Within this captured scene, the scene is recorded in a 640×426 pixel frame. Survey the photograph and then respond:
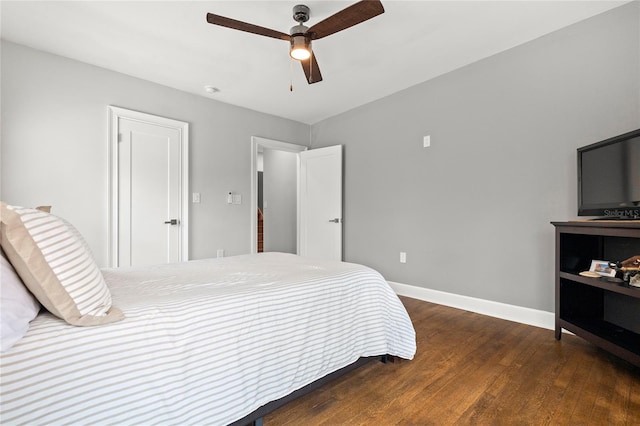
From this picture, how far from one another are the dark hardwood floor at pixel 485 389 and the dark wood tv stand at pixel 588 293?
0.19 metres

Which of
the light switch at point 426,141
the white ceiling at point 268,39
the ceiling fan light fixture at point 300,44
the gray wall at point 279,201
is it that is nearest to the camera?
the ceiling fan light fixture at point 300,44

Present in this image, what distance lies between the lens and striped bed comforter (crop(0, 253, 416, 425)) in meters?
0.87

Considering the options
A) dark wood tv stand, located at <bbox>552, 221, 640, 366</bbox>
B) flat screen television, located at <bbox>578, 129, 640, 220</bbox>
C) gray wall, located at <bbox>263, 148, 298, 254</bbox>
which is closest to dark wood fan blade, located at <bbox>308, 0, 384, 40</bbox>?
flat screen television, located at <bbox>578, 129, 640, 220</bbox>

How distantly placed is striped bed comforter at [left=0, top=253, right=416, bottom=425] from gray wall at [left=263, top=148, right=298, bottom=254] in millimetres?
3816

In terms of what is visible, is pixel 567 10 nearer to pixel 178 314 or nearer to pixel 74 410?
pixel 178 314

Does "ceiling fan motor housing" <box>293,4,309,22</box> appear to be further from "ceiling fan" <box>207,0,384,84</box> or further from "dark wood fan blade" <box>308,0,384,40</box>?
"dark wood fan blade" <box>308,0,384,40</box>

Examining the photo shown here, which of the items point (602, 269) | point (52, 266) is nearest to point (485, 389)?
point (602, 269)

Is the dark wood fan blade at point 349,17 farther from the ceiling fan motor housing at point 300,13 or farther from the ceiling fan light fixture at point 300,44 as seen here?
the ceiling fan motor housing at point 300,13

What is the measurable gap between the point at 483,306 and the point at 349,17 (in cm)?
280

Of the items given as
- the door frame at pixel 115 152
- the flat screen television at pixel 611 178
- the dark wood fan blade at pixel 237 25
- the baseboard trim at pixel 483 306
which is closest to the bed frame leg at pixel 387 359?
the baseboard trim at pixel 483 306

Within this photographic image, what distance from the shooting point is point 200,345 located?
1148mm

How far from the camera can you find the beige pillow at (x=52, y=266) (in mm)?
900

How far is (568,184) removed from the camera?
250cm

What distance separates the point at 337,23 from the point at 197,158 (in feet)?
8.37
